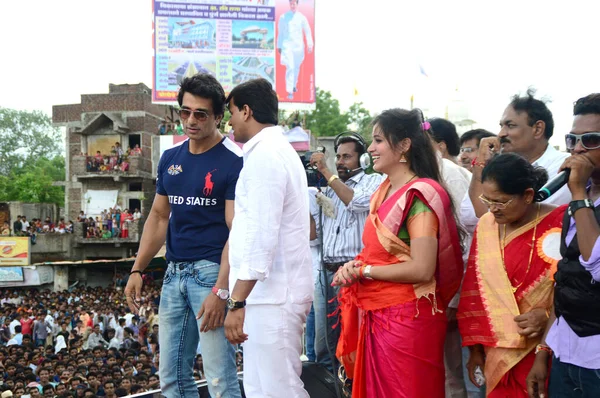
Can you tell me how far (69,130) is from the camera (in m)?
30.1

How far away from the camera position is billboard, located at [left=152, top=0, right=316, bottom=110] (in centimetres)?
2045

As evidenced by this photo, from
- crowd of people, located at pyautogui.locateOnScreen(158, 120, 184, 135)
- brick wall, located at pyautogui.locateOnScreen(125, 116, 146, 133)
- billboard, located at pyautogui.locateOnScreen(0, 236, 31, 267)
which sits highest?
brick wall, located at pyautogui.locateOnScreen(125, 116, 146, 133)

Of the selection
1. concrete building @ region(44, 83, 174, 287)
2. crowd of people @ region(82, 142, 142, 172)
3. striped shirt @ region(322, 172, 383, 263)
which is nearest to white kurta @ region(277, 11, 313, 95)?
concrete building @ region(44, 83, 174, 287)

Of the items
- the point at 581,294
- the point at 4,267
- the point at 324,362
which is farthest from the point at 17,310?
the point at 581,294

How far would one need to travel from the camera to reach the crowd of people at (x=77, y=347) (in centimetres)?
788

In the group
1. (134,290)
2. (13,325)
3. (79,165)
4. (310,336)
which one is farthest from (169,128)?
(134,290)

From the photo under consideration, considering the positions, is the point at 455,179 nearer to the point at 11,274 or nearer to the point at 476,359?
the point at 476,359

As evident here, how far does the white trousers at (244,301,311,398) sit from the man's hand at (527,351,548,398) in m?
0.97

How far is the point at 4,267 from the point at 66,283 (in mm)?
3089

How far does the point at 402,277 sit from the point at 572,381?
2.38 ft

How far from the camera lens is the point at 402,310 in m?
2.58

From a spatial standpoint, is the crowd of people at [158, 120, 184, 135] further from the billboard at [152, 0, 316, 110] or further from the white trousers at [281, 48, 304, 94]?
Result: the white trousers at [281, 48, 304, 94]

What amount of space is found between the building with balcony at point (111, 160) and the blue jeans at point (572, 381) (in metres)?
25.3

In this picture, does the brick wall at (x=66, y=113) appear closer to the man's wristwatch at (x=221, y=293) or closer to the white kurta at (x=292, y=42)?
the white kurta at (x=292, y=42)
